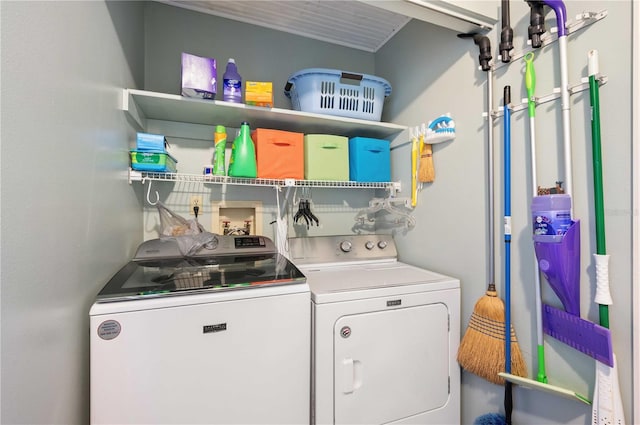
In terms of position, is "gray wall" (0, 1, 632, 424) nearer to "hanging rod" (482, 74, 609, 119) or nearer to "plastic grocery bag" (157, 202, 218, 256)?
"hanging rod" (482, 74, 609, 119)

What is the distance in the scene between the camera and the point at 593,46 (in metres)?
1.06

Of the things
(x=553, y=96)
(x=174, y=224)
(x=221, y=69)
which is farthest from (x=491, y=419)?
(x=221, y=69)

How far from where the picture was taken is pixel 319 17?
207 cm

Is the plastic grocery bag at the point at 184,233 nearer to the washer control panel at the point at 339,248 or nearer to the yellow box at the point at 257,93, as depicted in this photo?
the washer control panel at the point at 339,248

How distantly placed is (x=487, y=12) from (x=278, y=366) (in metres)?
1.96

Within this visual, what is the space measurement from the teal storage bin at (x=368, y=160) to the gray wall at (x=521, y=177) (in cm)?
15

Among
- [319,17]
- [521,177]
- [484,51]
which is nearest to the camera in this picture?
[521,177]

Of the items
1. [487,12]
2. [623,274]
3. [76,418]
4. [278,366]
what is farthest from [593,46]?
[76,418]

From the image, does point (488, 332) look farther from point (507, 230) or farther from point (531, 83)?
point (531, 83)

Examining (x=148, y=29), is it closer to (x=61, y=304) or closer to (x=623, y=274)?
(x=61, y=304)

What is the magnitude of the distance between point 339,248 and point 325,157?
64 cm

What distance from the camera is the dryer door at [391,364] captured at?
4.32 feet

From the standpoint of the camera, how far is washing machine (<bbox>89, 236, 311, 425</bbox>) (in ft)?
3.15

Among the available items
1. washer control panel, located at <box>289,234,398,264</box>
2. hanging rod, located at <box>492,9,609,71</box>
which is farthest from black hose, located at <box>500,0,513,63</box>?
washer control panel, located at <box>289,234,398,264</box>
